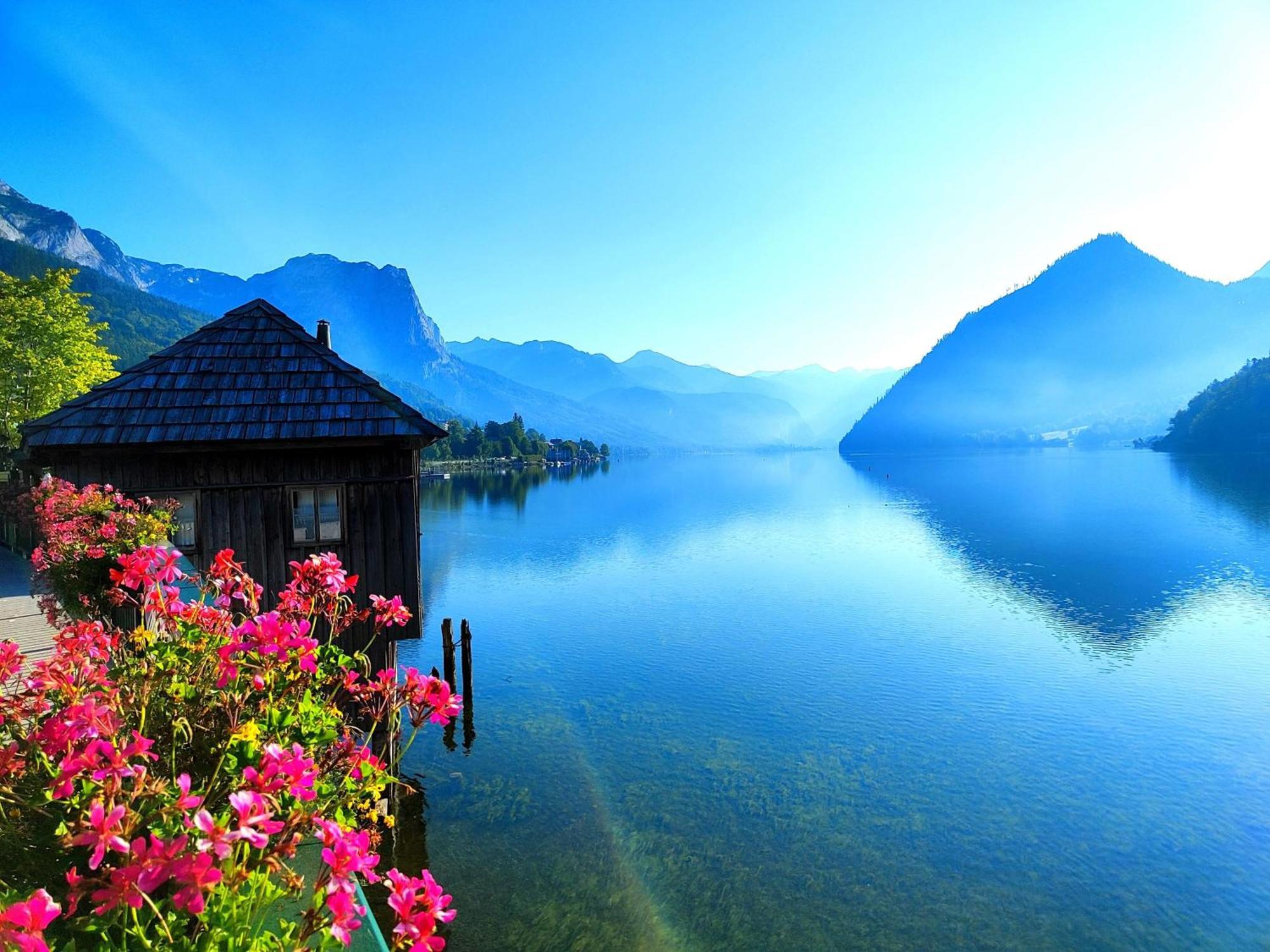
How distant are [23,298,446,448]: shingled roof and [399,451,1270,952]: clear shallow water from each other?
29.7 feet

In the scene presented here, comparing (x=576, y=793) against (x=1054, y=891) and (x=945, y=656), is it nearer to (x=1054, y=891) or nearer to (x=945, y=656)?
(x=1054, y=891)

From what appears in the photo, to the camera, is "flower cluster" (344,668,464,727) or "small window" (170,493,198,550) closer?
"flower cluster" (344,668,464,727)

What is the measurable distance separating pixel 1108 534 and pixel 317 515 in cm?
5962

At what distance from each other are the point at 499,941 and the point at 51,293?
4456cm

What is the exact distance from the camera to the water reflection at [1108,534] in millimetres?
34781

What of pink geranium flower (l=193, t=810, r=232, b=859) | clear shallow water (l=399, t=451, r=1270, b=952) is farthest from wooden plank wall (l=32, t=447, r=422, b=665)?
pink geranium flower (l=193, t=810, r=232, b=859)

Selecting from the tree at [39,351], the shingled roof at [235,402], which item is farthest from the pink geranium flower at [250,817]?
the tree at [39,351]

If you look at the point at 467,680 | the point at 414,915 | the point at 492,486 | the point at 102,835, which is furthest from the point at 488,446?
the point at 102,835

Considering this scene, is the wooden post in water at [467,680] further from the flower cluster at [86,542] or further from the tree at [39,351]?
the tree at [39,351]

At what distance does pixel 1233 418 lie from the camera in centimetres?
16738

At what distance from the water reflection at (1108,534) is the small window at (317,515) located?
95.7 ft

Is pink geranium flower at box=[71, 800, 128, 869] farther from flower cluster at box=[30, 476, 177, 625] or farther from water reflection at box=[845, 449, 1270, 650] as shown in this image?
water reflection at box=[845, 449, 1270, 650]

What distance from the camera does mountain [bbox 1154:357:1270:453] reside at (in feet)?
532

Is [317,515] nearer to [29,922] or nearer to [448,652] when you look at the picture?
[448,652]
